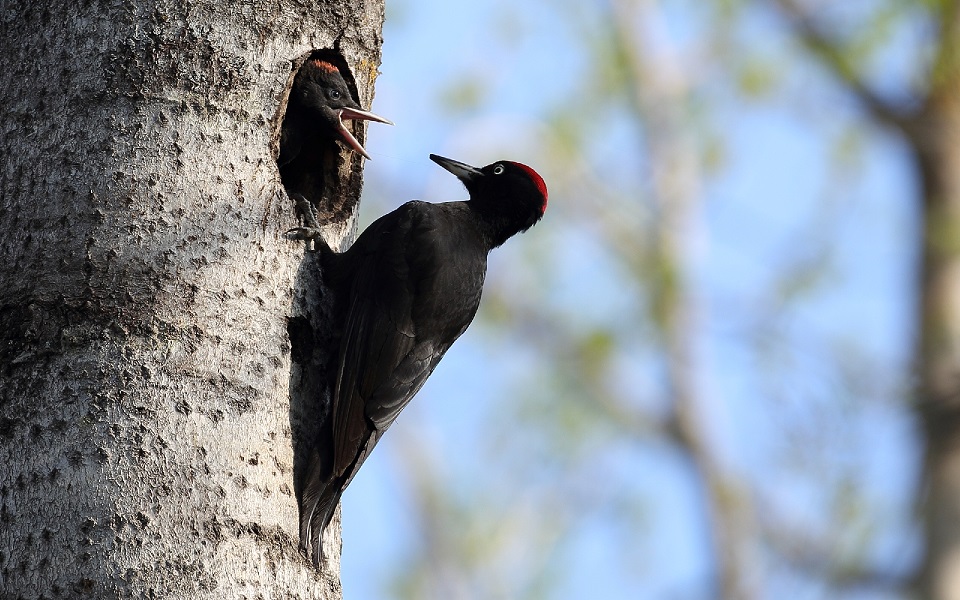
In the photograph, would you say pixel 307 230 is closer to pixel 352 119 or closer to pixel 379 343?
pixel 379 343

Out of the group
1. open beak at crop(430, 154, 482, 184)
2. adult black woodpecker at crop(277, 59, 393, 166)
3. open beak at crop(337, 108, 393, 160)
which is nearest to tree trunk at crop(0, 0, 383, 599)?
adult black woodpecker at crop(277, 59, 393, 166)

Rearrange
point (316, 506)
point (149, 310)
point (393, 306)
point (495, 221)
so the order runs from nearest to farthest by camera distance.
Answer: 1. point (149, 310)
2. point (316, 506)
3. point (393, 306)
4. point (495, 221)

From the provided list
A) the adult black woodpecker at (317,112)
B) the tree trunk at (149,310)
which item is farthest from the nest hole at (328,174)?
the tree trunk at (149,310)

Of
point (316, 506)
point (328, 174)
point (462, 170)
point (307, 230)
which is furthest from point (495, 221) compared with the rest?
point (316, 506)

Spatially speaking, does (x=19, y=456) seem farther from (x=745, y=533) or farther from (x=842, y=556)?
(x=745, y=533)

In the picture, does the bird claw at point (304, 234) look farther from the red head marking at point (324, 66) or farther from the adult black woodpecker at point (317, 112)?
the red head marking at point (324, 66)

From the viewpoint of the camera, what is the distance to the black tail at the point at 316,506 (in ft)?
8.21

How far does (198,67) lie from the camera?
2668 mm

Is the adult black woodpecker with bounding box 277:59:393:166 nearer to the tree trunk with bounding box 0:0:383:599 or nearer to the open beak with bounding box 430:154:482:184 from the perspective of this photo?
the tree trunk with bounding box 0:0:383:599

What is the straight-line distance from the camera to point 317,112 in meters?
3.26

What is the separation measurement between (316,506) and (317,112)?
4.07 ft

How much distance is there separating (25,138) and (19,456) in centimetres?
75

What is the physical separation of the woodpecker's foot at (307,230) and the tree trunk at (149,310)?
0.04 meters

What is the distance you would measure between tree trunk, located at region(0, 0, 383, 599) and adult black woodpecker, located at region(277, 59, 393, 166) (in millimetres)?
280
